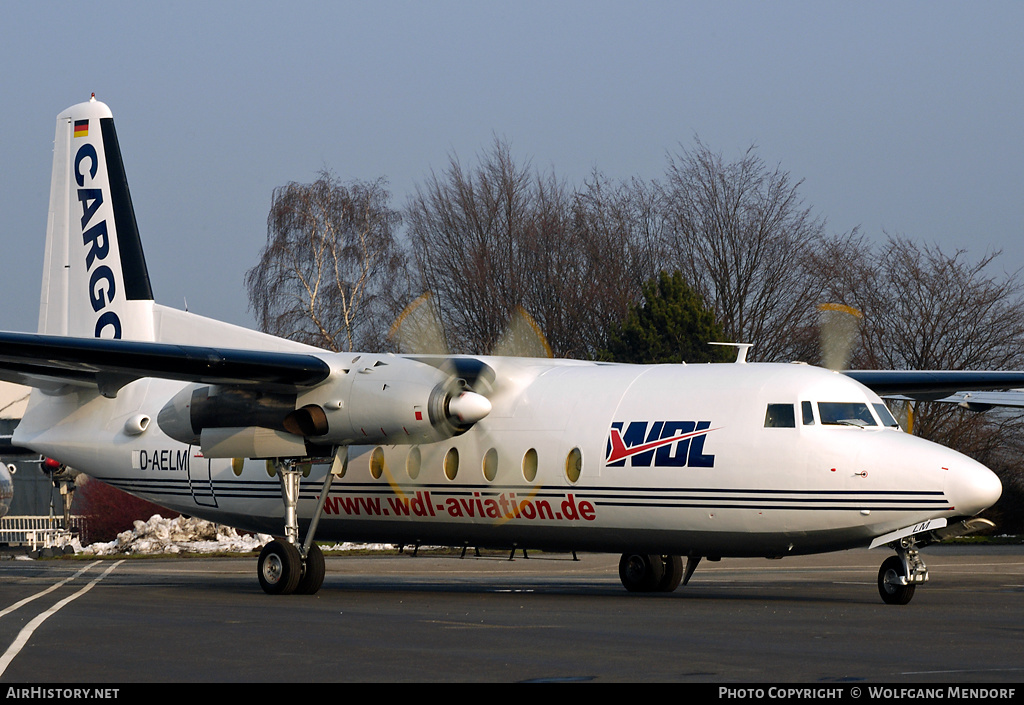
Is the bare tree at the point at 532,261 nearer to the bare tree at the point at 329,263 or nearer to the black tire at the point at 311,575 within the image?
the bare tree at the point at 329,263

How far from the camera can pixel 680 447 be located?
15164 millimetres

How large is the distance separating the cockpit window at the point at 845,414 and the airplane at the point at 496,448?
0.06ft

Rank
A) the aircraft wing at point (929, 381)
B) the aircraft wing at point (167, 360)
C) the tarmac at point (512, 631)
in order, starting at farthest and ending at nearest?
1. the aircraft wing at point (929, 381)
2. the aircraft wing at point (167, 360)
3. the tarmac at point (512, 631)

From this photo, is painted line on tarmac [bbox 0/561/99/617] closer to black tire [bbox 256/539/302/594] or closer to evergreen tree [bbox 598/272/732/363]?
black tire [bbox 256/539/302/594]

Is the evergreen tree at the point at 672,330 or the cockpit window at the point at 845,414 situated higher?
the evergreen tree at the point at 672,330

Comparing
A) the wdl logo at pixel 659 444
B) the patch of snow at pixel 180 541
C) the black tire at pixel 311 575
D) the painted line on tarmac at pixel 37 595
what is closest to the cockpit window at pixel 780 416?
the wdl logo at pixel 659 444

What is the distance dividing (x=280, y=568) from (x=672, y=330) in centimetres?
2389

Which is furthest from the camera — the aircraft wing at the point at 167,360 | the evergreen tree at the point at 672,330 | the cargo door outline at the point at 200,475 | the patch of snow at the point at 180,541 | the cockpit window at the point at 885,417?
the evergreen tree at the point at 672,330

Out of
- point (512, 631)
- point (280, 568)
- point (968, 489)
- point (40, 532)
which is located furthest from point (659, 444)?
point (40, 532)

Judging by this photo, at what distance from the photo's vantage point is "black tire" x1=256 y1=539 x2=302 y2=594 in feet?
55.5

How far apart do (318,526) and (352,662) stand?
Answer: 32.2ft

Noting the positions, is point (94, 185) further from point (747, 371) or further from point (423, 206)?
point (423, 206)

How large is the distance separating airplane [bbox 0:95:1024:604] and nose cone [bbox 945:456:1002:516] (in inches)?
0.9

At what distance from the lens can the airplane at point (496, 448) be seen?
567 inches
